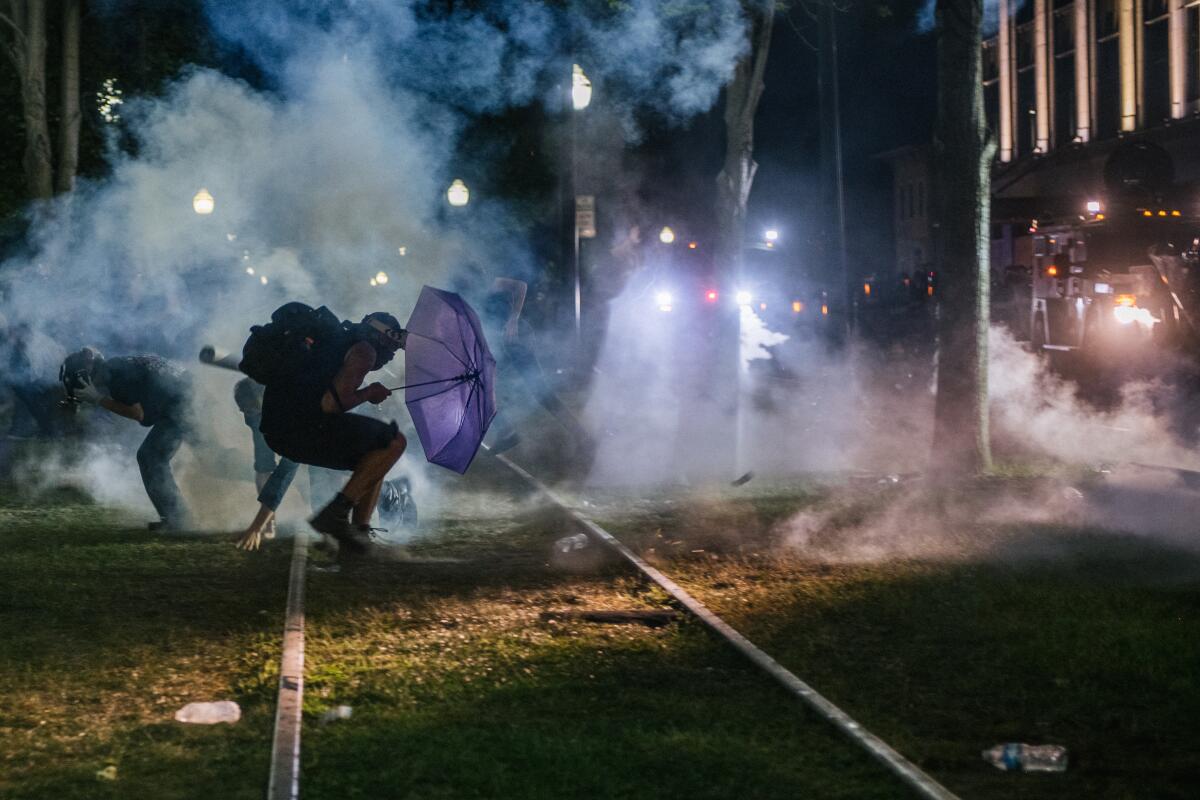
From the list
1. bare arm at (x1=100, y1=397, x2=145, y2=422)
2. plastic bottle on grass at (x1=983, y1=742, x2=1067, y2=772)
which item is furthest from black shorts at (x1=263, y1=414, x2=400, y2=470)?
plastic bottle on grass at (x1=983, y1=742, x2=1067, y2=772)

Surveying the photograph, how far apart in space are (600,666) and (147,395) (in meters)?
5.18

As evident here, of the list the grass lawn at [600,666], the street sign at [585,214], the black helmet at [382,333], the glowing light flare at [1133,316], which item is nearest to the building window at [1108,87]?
the street sign at [585,214]

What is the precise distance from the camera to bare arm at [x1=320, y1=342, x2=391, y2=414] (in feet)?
25.2

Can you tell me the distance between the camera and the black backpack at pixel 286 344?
7.64 m

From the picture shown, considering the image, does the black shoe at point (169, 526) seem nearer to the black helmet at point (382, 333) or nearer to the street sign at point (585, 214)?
the black helmet at point (382, 333)

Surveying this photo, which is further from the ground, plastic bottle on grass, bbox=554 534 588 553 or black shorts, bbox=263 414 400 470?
black shorts, bbox=263 414 400 470

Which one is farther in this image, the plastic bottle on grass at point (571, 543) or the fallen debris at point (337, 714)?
the plastic bottle on grass at point (571, 543)

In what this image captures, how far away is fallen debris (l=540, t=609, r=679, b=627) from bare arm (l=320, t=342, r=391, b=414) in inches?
61.1

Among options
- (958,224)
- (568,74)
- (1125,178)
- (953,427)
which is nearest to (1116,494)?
(953,427)

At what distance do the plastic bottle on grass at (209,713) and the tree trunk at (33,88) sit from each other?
17541 mm

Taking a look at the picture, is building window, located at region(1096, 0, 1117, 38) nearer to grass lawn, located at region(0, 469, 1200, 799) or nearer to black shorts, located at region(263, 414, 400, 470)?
grass lawn, located at region(0, 469, 1200, 799)

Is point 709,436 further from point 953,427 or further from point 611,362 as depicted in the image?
point 611,362

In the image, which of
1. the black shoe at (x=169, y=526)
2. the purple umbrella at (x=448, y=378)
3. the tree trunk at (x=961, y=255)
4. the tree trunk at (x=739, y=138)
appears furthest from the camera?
the tree trunk at (x=739, y=138)

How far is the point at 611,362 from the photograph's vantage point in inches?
1245
